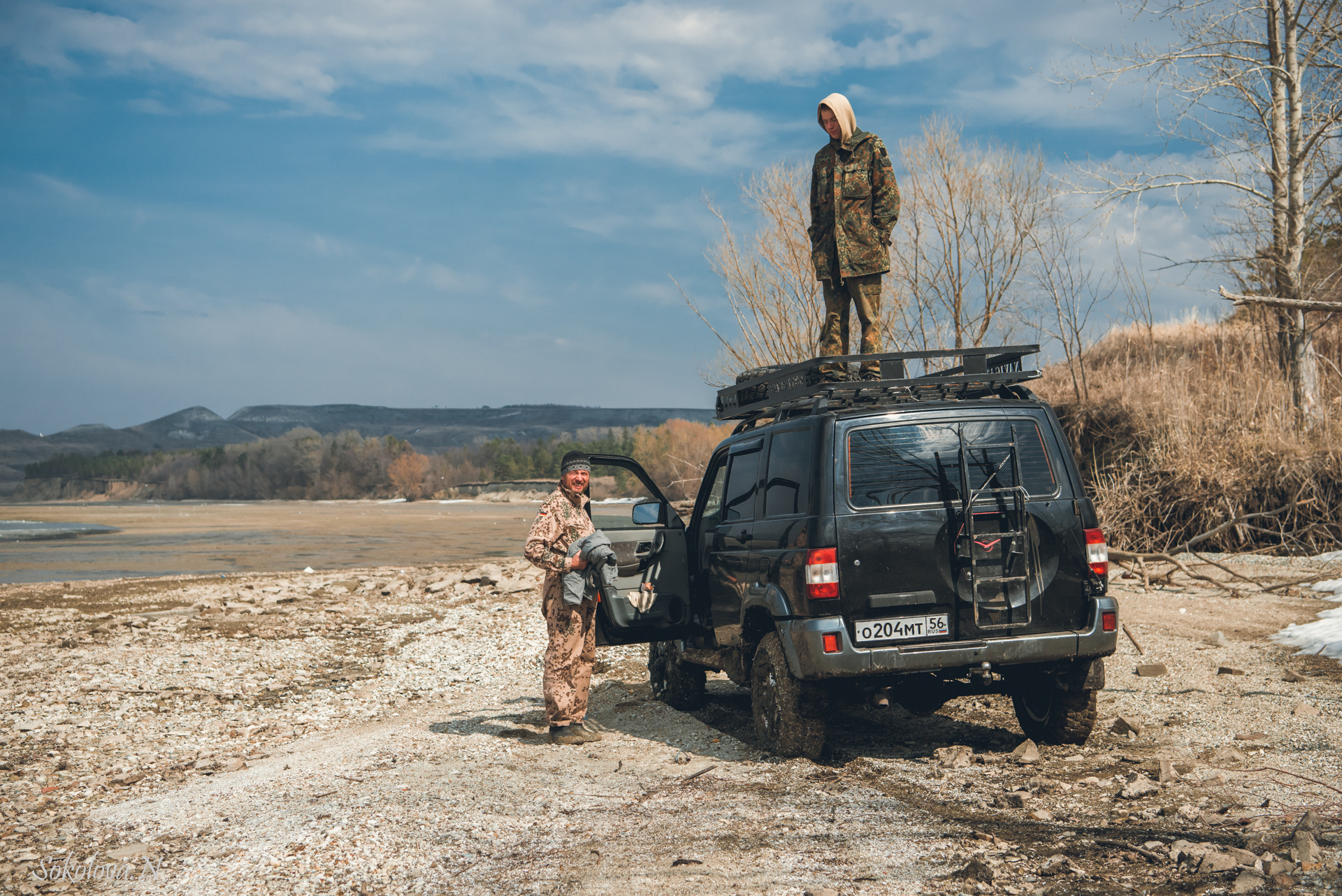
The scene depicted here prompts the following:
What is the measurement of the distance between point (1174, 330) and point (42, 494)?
154 metres

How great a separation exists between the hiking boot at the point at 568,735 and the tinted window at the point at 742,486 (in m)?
1.83

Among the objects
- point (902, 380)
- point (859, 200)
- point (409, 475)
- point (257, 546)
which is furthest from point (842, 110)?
point (409, 475)

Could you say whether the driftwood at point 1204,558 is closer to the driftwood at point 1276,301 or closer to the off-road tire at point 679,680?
the driftwood at point 1276,301

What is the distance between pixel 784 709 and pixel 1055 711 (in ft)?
5.69

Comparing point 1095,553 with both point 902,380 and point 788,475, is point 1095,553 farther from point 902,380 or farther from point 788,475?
point 788,475

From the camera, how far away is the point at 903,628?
5.50 m

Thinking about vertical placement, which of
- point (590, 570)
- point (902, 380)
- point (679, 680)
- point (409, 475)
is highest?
point (902, 380)

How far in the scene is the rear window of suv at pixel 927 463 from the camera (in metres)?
5.60

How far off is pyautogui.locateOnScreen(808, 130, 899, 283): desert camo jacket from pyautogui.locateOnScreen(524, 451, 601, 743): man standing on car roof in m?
3.17

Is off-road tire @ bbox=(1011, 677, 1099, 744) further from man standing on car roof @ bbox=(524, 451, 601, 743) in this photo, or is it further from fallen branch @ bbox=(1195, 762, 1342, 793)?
man standing on car roof @ bbox=(524, 451, 601, 743)

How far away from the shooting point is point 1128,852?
420 centimetres

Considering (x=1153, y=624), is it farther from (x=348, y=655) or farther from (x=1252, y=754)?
(x=348, y=655)

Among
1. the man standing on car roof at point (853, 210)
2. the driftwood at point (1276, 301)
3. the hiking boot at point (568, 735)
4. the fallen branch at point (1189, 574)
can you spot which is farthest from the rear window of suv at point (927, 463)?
the fallen branch at point (1189, 574)

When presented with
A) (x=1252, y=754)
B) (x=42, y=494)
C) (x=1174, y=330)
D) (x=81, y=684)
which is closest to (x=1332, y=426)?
(x=1174, y=330)
